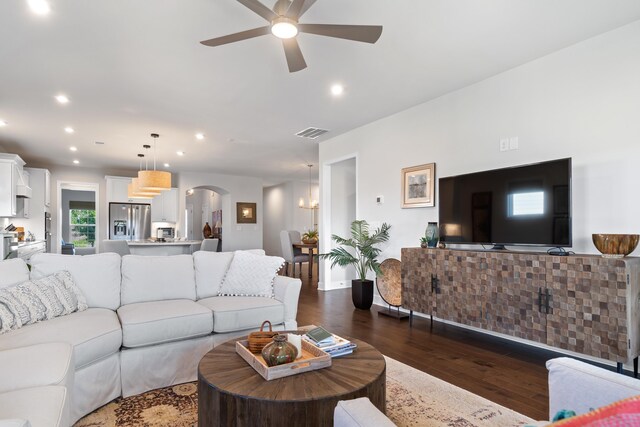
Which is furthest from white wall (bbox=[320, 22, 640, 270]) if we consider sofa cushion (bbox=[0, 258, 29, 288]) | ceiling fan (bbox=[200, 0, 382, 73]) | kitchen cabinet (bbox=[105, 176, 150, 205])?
kitchen cabinet (bbox=[105, 176, 150, 205])

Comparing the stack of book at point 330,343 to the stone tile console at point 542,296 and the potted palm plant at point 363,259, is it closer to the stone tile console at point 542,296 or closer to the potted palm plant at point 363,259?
the stone tile console at point 542,296

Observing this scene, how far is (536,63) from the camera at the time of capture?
3.29 m

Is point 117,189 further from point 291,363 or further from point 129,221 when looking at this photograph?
point 291,363

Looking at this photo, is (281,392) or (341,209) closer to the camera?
(281,392)

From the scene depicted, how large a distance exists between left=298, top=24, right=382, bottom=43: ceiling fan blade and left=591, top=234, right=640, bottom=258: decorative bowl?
218 cm

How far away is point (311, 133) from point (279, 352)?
465cm

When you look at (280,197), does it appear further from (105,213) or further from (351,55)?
(351,55)

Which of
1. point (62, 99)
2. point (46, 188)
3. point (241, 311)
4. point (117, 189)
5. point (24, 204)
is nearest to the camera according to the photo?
point (241, 311)

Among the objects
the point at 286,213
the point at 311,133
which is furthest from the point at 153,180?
the point at 286,213

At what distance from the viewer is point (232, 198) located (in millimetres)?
10133

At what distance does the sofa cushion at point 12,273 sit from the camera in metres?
2.37

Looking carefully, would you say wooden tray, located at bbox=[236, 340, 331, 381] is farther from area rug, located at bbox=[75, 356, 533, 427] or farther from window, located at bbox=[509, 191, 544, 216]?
window, located at bbox=[509, 191, 544, 216]

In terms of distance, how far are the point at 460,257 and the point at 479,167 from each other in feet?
3.45

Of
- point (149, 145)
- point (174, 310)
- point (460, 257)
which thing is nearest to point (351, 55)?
point (460, 257)
